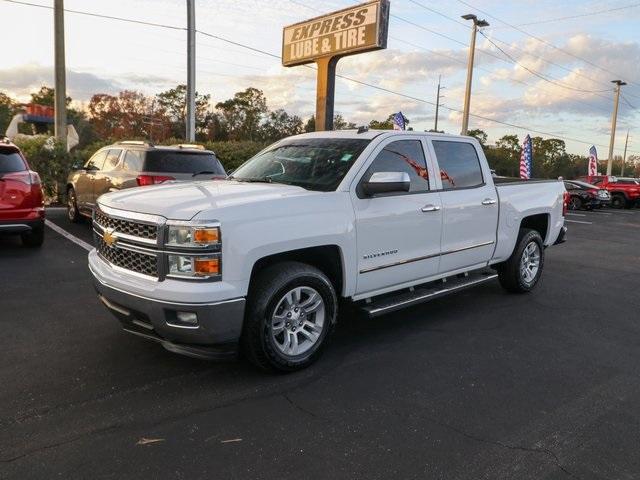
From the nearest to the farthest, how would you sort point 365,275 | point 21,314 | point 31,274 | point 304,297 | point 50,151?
point 304,297
point 365,275
point 21,314
point 31,274
point 50,151

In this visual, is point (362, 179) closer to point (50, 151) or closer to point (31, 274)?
point (31, 274)

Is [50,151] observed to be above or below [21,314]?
above

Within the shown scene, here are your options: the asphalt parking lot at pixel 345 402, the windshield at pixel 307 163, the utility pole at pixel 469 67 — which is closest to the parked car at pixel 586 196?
the utility pole at pixel 469 67

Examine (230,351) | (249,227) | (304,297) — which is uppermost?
(249,227)

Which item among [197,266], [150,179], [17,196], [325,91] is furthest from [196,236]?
[325,91]

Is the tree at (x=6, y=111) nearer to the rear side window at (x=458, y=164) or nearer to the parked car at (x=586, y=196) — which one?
the parked car at (x=586, y=196)

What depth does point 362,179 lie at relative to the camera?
4.50m

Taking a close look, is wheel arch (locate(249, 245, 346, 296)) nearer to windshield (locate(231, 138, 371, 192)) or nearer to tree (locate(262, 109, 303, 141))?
windshield (locate(231, 138, 371, 192))

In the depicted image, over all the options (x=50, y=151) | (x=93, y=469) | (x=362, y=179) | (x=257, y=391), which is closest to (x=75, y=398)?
(x=93, y=469)

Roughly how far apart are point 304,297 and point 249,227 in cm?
80

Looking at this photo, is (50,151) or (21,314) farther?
Answer: (50,151)

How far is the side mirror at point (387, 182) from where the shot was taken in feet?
14.0

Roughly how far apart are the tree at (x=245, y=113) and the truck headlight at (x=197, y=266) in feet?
205

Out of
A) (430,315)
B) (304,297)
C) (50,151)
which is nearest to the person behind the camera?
(304,297)
